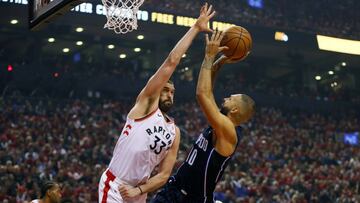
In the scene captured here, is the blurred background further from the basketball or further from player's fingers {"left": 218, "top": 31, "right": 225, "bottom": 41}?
player's fingers {"left": 218, "top": 31, "right": 225, "bottom": 41}

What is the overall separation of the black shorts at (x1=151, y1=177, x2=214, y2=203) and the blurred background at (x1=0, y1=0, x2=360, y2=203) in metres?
9.23

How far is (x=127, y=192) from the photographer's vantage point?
185 inches

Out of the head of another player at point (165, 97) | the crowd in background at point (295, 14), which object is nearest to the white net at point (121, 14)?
the head of another player at point (165, 97)

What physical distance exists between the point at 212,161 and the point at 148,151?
55cm

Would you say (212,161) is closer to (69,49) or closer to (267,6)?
(69,49)

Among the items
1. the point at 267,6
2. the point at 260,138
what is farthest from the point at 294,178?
the point at 267,6

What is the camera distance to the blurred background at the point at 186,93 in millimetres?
17719

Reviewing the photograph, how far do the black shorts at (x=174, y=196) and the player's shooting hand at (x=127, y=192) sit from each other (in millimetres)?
263

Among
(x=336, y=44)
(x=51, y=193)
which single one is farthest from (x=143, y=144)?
(x=336, y=44)

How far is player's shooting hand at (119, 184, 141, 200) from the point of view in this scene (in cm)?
471

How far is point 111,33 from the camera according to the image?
2692cm

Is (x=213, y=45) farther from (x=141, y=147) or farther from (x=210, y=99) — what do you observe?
(x=141, y=147)

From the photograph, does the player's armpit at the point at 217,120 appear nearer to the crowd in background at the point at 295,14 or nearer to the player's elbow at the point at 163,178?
the player's elbow at the point at 163,178

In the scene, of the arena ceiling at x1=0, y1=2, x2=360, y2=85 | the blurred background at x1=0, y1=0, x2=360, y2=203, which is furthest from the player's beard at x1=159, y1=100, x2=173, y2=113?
the arena ceiling at x1=0, y1=2, x2=360, y2=85
